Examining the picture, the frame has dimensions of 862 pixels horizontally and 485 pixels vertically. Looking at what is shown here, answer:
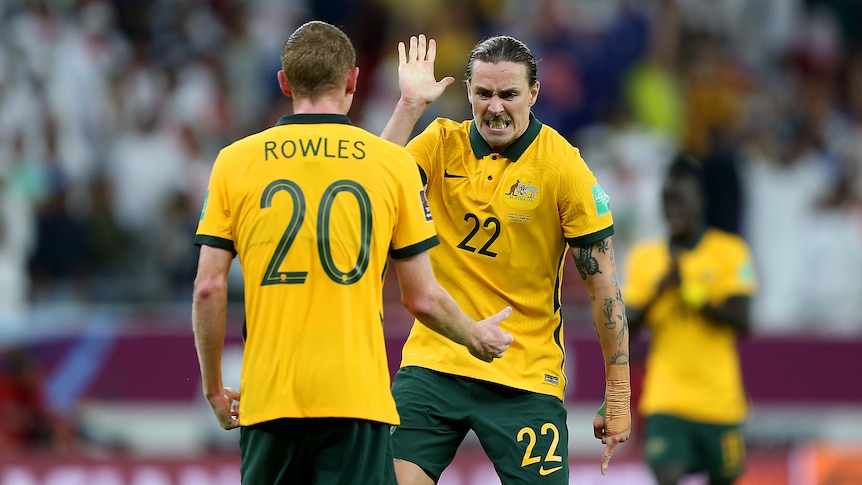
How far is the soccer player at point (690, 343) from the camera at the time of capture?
10328 millimetres

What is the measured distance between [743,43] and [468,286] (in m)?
11.5

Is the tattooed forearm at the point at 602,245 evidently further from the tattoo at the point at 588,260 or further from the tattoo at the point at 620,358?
the tattoo at the point at 620,358

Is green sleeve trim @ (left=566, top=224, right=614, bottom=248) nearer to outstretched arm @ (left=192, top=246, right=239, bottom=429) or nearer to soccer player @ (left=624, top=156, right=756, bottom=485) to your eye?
outstretched arm @ (left=192, top=246, right=239, bottom=429)

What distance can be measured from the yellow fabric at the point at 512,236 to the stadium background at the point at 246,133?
474cm

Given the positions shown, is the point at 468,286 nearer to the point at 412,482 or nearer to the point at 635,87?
the point at 412,482

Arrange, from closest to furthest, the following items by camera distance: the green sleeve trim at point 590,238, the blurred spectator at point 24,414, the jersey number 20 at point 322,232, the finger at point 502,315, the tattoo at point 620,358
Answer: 1. the jersey number 20 at point 322,232
2. the finger at point 502,315
3. the green sleeve trim at point 590,238
4. the tattoo at point 620,358
5. the blurred spectator at point 24,414

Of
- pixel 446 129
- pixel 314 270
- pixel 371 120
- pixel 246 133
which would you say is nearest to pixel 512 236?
pixel 446 129

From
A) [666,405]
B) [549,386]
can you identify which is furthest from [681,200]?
[549,386]

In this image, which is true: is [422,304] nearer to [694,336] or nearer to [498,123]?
[498,123]

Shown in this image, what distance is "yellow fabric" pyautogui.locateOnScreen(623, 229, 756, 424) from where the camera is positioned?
1038cm

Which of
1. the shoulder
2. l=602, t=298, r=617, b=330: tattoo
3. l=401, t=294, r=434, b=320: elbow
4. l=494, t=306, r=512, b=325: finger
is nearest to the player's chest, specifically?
the shoulder

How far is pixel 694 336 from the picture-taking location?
10461 mm

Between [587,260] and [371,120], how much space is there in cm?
844

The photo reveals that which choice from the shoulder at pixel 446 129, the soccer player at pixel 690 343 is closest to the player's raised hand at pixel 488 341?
the shoulder at pixel 446 129
